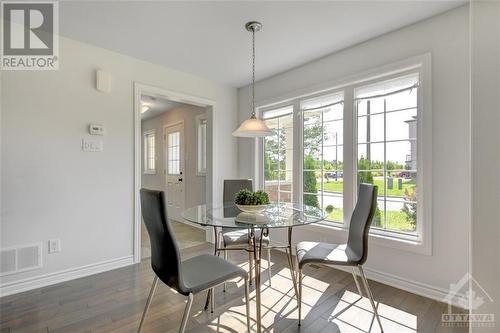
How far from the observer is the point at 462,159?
2021 millimetres

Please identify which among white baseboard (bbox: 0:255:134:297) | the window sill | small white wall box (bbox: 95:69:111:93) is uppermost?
small white wall box (bbox: 95:69:111:93)

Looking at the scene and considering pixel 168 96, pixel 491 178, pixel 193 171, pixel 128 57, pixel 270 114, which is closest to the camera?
pixel 491 178

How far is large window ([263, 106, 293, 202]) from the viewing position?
350 centimetres

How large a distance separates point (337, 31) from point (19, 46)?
2.99m

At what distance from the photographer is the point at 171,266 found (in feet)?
4.44

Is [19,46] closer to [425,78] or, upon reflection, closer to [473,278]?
[425,78]

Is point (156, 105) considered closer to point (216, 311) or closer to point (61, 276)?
point (61, 276)

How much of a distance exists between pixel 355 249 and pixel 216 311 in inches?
46.4

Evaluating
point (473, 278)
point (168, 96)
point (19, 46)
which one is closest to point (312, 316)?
point (473, 278)

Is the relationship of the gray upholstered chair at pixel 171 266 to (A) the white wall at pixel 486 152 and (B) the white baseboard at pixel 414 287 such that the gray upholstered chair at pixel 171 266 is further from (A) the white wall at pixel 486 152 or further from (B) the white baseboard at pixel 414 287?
(B) the white baseboard at pixel 414 287

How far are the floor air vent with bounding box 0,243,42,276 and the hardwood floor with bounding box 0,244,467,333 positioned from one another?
8.9 inches

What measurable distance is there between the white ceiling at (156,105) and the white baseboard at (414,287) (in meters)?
4.16

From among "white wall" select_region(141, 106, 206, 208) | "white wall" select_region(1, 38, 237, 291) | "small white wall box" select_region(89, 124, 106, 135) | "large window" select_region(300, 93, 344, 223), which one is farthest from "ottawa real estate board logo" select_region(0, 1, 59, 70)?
"large window" select_region(300, 93, 344, 223)

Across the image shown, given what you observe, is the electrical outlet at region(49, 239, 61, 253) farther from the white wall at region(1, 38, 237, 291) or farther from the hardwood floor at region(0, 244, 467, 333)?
the hardwood floor at region(0, 244, 467, 333)
